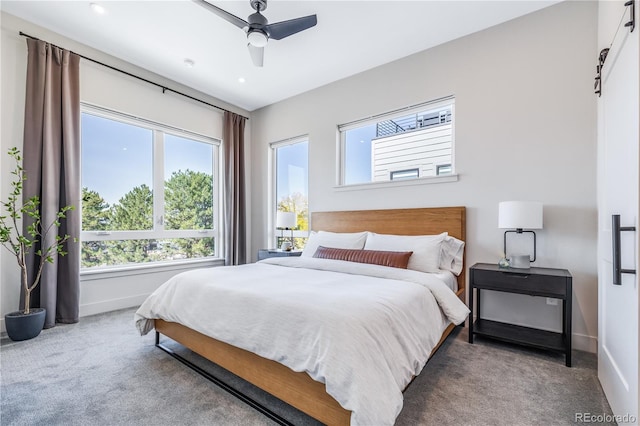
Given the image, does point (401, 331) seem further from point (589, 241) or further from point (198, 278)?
point (589, 241)

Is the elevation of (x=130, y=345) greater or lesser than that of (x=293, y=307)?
lesser

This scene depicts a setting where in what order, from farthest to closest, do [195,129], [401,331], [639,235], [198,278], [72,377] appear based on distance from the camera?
[195,129] < [198,278] < [72,377] < [401,331] < [639,235]

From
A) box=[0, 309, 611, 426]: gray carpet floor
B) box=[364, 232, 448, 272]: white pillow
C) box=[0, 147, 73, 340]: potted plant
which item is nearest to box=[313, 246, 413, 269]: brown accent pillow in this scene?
box=[364, 232, 448, 272]: white pillow

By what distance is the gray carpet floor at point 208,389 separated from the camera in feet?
5.13

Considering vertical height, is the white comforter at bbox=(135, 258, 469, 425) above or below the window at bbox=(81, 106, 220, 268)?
below

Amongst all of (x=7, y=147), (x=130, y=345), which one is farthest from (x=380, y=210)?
(x=7, y=147)

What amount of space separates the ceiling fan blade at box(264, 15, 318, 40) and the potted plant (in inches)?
99.4

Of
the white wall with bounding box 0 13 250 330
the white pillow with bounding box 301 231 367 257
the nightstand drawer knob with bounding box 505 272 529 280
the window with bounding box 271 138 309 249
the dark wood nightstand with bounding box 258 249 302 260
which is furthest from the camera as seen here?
the window with bounding box 271 138 309 249

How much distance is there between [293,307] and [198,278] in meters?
1.03

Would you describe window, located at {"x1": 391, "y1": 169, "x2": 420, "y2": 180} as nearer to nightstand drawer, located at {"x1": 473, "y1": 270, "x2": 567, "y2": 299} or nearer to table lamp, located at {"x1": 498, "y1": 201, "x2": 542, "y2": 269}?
table lamp, located at {"x1": 498, "y1": 201, "x2": 542, "y2": 269}

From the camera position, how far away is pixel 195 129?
4398 millimetres

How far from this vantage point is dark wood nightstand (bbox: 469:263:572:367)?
219cm

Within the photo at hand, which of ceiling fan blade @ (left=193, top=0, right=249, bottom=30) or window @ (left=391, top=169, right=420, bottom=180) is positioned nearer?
ceiling fan blade @ (left=193, top=0, right=249, bottom=30)

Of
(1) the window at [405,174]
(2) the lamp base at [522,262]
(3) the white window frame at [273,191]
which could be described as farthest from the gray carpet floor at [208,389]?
(3) the white window frame at [273,191]
